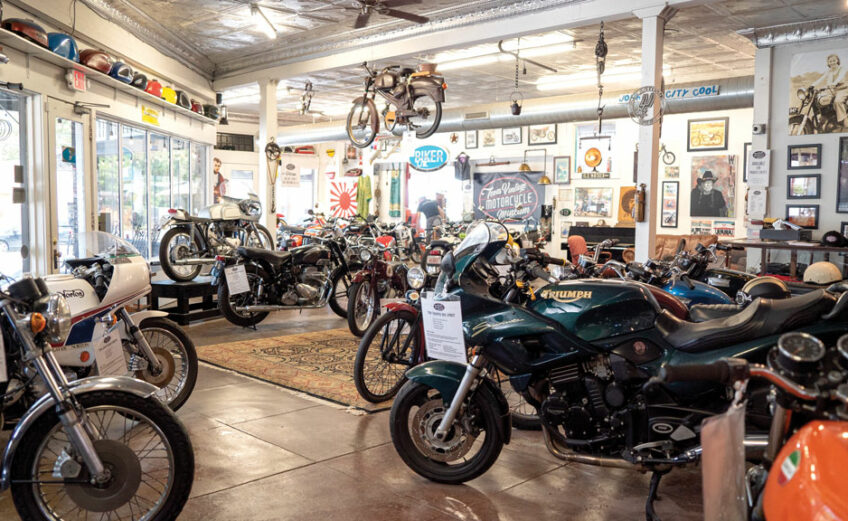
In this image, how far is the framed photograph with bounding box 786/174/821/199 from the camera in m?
7.62

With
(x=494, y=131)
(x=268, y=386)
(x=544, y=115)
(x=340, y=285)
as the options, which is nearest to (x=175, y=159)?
(x=340, y=285)

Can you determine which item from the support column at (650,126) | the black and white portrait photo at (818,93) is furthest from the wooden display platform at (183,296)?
the black and white portrait photo at (818,93)

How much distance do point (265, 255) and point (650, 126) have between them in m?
3.88

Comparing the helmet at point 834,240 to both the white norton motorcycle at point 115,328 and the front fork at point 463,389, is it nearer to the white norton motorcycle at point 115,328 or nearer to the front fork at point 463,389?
the front fork at point 463,389

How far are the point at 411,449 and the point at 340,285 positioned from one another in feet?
15.2

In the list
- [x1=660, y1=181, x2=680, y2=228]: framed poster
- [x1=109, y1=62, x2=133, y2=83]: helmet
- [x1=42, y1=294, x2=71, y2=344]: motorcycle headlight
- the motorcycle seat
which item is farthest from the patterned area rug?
[x1=660, y1=181, x2=680, y2=228]: framed poster

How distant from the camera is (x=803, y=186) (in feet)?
25.2

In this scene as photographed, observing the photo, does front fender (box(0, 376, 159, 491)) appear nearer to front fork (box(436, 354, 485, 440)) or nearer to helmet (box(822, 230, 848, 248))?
front fork (box(436, 354, 485, 440))

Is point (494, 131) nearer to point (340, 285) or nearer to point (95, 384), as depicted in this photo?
point (340, 285)

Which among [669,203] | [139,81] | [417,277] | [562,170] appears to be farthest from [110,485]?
[562,170]

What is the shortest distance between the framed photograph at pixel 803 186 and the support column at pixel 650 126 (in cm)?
239

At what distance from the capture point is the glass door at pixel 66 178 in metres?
6.28

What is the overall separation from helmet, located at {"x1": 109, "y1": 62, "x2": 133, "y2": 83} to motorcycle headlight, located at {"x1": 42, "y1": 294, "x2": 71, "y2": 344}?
551 cm

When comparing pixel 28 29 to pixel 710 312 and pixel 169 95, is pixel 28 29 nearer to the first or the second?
pixel 169 95
